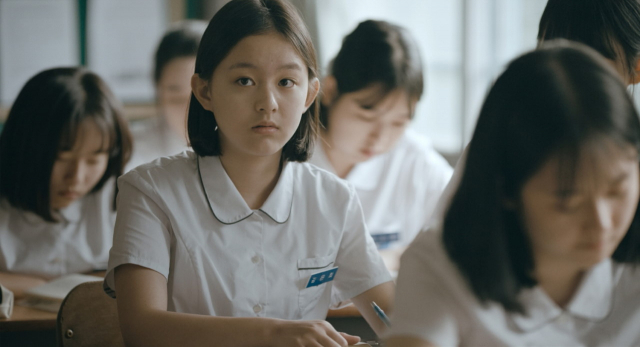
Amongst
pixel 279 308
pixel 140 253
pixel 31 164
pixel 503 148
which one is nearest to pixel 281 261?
pixel 279 308

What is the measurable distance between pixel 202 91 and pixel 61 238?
104cm

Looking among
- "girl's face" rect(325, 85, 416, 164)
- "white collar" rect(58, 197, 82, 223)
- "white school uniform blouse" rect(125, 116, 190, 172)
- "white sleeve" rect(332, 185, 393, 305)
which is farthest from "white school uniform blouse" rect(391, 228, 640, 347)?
"white school uniform blouse" rect(125, 116, 190, 172)

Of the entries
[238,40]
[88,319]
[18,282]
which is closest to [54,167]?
[18,282]

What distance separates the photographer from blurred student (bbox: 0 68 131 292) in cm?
205

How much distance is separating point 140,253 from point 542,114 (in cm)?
82

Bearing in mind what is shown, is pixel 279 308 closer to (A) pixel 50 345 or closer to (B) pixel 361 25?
(A) pixel 50 345

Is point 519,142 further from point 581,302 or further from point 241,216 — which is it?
point 241,216

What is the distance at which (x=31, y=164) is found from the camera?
80.8 inches

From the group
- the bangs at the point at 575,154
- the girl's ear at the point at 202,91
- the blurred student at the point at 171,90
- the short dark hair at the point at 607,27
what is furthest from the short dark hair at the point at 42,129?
the bangs at the point at 575,154

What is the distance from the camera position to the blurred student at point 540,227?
30.5 inches

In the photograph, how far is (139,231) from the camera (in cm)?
128

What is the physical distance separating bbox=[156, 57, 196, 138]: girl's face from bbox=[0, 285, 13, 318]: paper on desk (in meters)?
1.35

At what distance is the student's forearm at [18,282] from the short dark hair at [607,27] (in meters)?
1.62

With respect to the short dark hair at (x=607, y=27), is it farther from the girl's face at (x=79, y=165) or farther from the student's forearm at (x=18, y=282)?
the student's forearm at (x=18, y=282)
